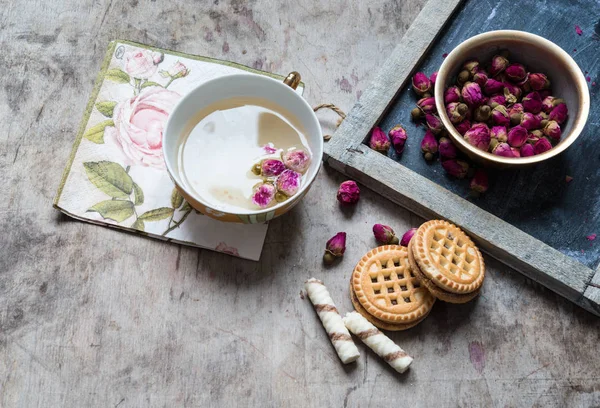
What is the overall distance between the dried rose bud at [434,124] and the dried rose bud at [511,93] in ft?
0.33

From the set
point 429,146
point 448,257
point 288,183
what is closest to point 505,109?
point 429,146

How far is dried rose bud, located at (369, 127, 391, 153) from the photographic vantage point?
0.90 m

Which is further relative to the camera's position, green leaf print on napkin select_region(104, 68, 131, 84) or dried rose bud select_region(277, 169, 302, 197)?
green leaf print on napkin select_region(104, 68, 131, 84)

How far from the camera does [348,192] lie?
2.94 ft

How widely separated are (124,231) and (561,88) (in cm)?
66

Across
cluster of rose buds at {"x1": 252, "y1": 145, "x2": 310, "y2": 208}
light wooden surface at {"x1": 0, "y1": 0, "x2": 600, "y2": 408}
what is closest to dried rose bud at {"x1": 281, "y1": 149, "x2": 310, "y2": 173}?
cluster of rose buds at {"x1": 252, "y1": 145, "x2": 310, "y2": 208}

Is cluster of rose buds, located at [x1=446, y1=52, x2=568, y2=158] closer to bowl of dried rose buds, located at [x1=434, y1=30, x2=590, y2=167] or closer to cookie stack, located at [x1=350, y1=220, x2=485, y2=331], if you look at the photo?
bowl of dried rose buds, located at [x1=434, y1=30, x2=590, y2=167]

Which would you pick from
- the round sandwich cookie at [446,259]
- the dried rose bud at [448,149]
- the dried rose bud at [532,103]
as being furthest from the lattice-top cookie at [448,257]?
the dried rose bud at [532,103]

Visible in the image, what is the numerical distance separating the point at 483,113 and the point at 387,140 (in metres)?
0.14

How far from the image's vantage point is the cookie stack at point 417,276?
0.83 m

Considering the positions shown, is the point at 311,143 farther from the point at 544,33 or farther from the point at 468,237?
the point at 544,33

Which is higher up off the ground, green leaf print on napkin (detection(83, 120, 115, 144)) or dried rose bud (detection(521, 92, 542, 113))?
dried rose bud (detection(521, 92, 542, 113))

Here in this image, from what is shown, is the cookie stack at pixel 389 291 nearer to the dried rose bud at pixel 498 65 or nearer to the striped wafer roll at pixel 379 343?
the striped wafer roll at pixel 379 343

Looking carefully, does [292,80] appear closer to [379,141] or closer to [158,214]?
[379,141]
